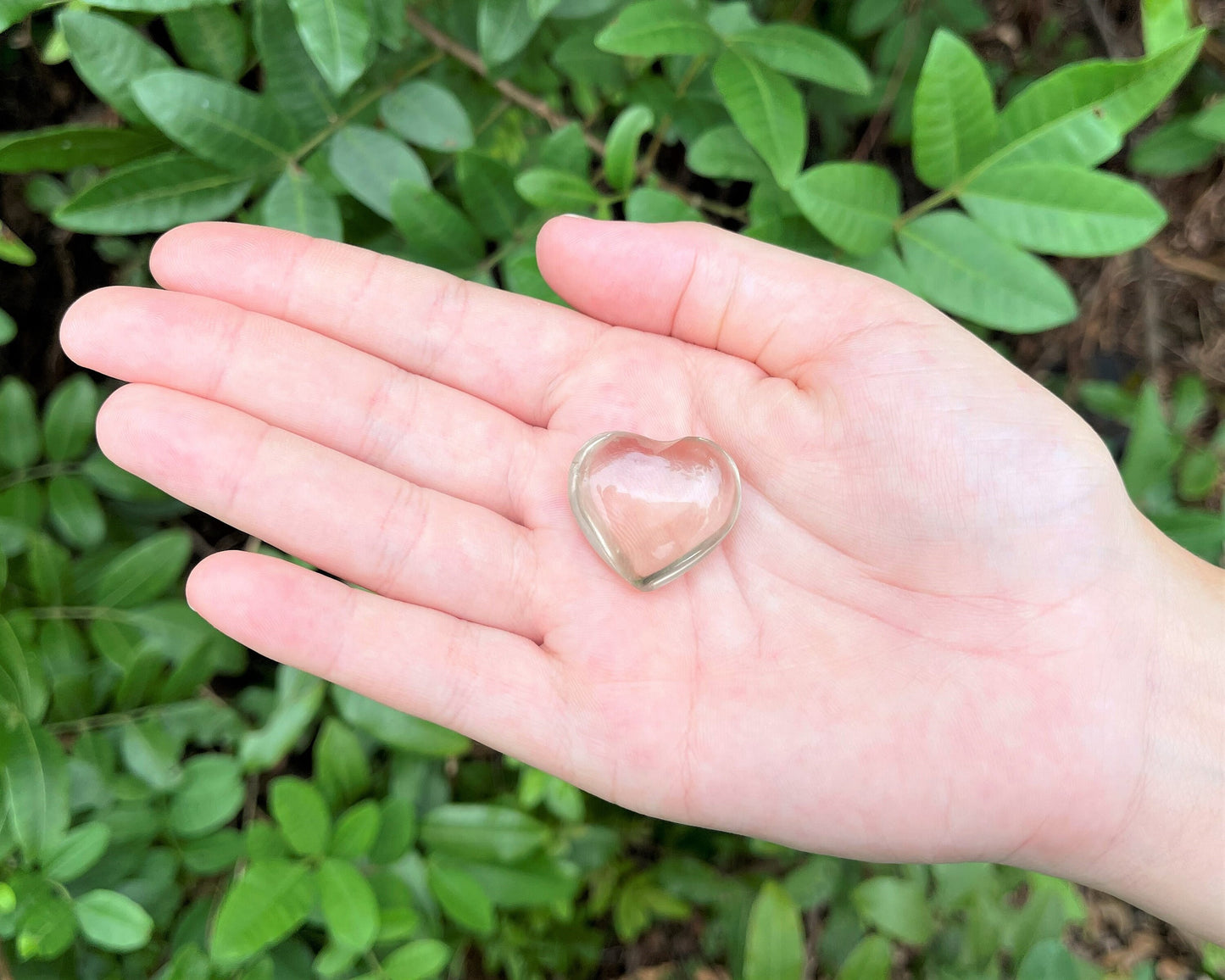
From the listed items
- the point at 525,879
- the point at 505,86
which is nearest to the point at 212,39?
the point at 505,86

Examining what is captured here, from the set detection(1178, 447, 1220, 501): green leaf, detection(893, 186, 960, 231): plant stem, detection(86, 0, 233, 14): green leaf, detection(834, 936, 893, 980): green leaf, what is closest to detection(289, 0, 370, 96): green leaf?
detection(86, 0, 233, 14): green leaf

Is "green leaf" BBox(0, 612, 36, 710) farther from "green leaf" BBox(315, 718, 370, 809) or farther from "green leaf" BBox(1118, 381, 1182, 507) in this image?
"green leaf" BBox(1118, 381, 1182, 507)

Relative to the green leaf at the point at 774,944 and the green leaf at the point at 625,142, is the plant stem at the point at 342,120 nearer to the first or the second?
the green leaf at the point at 625,142

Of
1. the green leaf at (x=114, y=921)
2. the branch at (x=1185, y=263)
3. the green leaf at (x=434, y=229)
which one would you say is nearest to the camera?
the green leaf at (x=114, y=921)

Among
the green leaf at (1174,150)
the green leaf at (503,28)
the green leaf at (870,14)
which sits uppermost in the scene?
the green leaf at (503,28)

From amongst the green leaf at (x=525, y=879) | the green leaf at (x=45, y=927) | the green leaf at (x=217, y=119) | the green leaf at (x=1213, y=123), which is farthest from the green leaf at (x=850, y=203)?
the green leaf at (x=45, y=927)

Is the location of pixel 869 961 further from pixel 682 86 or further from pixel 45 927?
pixel 682 86

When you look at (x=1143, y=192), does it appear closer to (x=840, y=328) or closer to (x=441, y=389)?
(x=840, y=328)
